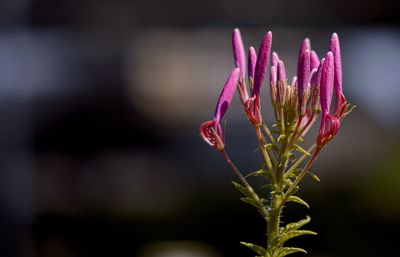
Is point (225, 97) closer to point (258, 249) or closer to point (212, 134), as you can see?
point (212, 134)

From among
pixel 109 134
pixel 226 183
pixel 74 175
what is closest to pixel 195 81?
pixel 109 134

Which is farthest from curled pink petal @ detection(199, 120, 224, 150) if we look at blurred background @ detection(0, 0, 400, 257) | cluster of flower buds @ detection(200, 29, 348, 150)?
blurred background @ detection(0, 0, 400, 257)

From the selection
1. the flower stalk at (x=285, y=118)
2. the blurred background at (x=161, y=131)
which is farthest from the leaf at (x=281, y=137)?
the blurred background at (x=161, y=131)

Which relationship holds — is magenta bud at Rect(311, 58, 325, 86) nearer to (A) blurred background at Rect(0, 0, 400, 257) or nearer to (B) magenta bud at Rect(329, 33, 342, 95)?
(B) magenta bud at Rect(329, 33, 342, 95)

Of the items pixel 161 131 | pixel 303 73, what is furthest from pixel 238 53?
pixel 161 131

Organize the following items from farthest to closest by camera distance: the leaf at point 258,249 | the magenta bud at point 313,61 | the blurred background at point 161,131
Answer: the blurred background at point 161,131
the magenta bud at point 313,61
the leaf at point 258,249

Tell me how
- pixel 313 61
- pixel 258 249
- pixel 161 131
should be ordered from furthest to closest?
pixel 161 131 < pixel 313 61 < pixel 258 249

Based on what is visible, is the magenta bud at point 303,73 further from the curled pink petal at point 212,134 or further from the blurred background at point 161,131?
the blurred background at point 161,131

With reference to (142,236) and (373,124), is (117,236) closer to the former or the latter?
(142,236)
